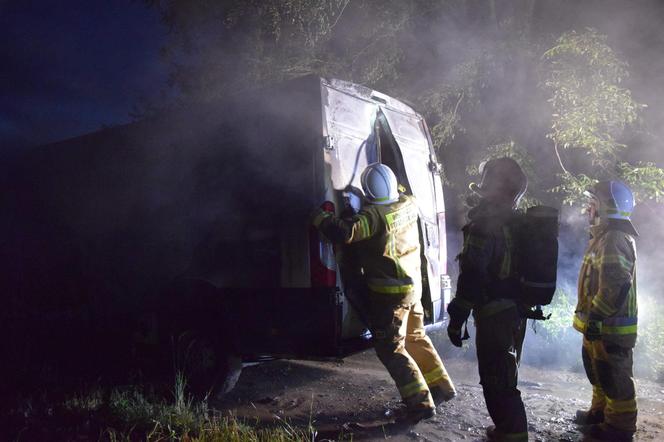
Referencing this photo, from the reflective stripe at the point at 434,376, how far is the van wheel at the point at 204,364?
150cm

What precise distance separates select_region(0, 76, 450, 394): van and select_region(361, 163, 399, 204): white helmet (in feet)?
0.46

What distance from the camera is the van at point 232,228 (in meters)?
3.96

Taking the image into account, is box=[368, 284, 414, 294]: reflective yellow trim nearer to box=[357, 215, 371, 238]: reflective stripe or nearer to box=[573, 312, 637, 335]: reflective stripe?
box=[357, 215, 371, 238]: reflective stripe

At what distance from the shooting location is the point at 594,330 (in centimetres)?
378

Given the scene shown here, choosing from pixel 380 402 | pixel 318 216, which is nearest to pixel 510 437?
pixel 380 402

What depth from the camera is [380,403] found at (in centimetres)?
461

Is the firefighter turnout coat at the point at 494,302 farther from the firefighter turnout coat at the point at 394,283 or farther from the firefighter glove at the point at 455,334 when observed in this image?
the firefighter turnout coat at the point at 394,283

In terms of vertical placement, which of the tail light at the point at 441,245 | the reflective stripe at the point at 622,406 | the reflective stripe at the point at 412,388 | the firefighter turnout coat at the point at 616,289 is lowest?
the reflective stripe at the point at 622,406

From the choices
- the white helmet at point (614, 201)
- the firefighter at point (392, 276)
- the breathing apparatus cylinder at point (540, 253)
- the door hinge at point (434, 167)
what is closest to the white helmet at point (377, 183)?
the firefighter at point (392, 276)

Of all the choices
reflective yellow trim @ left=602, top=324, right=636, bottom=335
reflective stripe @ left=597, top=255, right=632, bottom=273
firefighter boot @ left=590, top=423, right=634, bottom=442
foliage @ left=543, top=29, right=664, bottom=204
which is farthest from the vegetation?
foliage @ left=543, top=29, right=664, bottom=204

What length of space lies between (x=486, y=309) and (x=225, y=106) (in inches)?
102

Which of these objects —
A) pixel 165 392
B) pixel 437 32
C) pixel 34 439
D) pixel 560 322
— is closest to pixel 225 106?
pixel 165 392

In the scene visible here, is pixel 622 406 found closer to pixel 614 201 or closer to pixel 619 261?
pixel 619 261

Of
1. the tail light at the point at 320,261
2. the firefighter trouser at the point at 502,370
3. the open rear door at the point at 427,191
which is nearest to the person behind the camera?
the firefighter trouser at the point at 502,370
